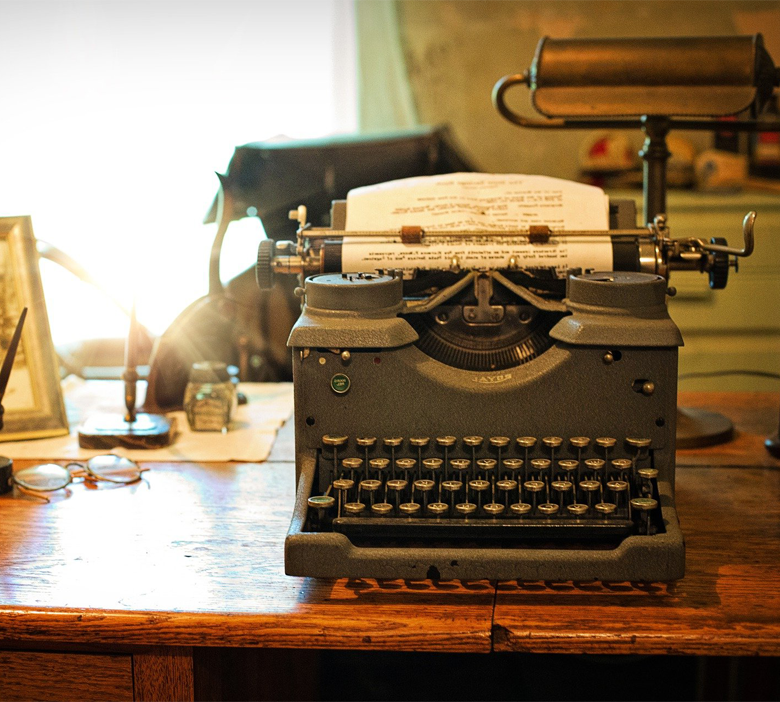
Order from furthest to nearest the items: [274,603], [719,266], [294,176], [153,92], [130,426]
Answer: [153,92], [294,176], [130,426], [719,266], [274,603]

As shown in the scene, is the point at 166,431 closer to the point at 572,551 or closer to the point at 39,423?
the point at 39,423

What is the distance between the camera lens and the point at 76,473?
1432mm

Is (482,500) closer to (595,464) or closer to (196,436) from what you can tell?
(595,464)

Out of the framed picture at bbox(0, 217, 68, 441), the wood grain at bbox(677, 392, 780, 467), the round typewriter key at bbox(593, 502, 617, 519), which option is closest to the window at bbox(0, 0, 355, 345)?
the framed picture at bbox(0, 217, 68, 441)

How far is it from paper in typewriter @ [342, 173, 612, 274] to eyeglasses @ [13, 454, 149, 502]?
0.46 m

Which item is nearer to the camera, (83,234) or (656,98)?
(656,98)

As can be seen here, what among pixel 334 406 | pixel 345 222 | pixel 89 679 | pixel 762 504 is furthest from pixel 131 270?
pixel 762 504

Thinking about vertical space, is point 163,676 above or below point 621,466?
below

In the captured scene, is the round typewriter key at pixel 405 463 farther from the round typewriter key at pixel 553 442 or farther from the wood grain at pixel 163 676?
the wood grain at pixel 163 676

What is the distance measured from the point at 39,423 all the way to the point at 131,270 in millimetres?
309

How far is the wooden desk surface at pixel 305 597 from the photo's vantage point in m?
0.95

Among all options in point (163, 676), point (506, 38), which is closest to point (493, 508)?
point (163, 676)

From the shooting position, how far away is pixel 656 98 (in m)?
1.61

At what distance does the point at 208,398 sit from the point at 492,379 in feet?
2.06
